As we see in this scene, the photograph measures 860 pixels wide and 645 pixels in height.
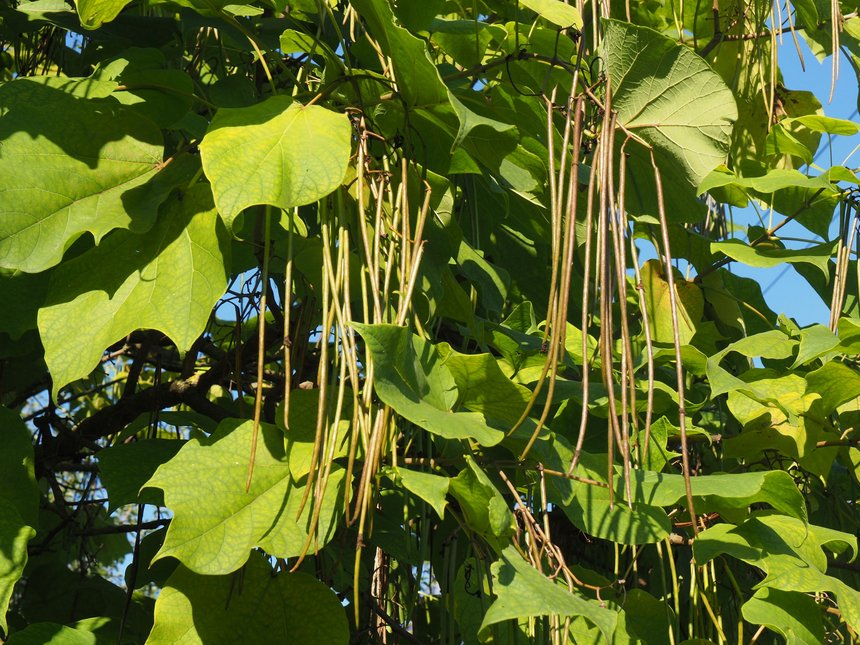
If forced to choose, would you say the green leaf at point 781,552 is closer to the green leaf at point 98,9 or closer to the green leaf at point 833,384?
the green leaf at point 833,384

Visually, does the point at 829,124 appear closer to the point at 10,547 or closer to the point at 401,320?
the point at 401,320

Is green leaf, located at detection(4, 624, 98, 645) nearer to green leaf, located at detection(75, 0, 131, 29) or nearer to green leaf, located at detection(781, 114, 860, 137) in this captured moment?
green leaf, located at detection(75, 0, 131, 29)

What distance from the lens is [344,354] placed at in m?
0.63

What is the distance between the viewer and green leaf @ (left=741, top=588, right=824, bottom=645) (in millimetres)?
816

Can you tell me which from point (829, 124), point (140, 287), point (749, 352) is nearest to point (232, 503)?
point (140, 287)

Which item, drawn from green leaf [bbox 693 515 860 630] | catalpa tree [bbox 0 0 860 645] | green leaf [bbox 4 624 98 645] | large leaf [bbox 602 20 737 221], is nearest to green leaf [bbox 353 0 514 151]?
catalpa tree [bbox 0 0 860 645]

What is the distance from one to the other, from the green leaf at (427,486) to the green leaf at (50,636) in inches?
13.9

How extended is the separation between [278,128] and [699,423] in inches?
28.9

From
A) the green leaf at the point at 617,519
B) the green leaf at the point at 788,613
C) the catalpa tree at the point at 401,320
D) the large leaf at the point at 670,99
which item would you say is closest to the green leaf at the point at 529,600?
the catalpa tree at the point at 401,320

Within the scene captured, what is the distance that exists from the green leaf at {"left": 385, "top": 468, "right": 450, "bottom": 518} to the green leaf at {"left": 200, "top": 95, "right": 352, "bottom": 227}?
0.19 m

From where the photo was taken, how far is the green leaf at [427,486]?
2.05 ft

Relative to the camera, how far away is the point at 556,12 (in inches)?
28.4

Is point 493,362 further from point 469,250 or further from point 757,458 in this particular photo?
point 757,458

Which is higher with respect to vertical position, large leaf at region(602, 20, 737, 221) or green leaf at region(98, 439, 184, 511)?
large leaf at region(602, 20, 737, 221)
